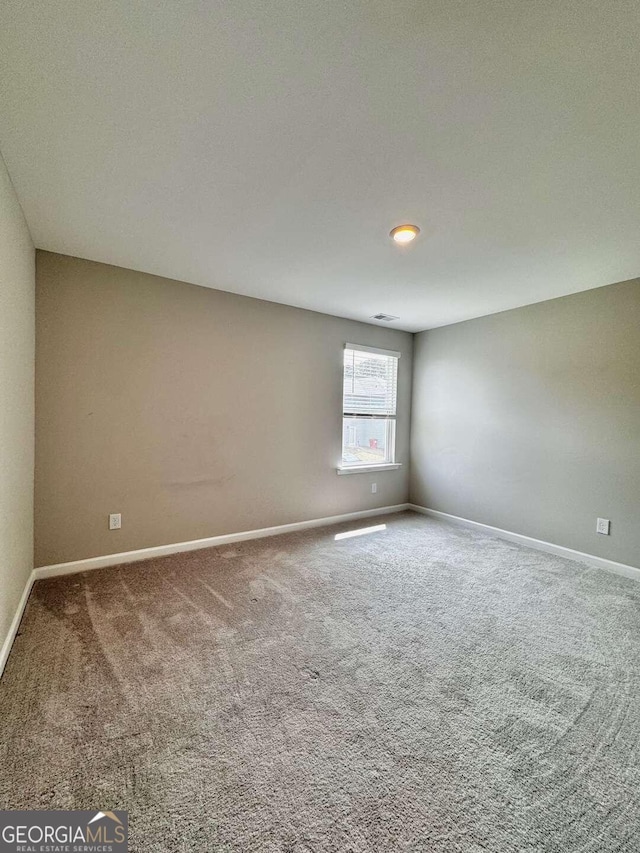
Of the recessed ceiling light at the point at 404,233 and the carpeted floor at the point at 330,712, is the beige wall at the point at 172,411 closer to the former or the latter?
the carpeted floor at the point at 330,712

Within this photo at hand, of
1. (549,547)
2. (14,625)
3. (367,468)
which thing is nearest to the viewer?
(14,625)

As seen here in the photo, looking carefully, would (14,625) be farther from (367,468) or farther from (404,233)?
(367,468)

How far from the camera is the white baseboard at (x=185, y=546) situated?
108 inches

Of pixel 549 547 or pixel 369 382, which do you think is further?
pixel 369 382

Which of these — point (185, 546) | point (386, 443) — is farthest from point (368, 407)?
point (185, 546)

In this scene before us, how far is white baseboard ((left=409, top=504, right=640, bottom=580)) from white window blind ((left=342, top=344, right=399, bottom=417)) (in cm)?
154

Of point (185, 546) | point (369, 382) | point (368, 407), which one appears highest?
point (369, 382)

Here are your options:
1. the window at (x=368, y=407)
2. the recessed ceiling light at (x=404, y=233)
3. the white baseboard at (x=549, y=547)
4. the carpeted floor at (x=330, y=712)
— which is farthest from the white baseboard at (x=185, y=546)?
the recessed ceiling light at (x=404, y=233)

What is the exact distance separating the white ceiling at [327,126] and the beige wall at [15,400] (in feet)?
0.84

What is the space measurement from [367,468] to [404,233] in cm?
286

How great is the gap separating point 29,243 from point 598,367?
180 inches

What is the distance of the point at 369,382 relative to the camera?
4562mm

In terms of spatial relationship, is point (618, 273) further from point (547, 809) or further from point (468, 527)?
point (547, 809)

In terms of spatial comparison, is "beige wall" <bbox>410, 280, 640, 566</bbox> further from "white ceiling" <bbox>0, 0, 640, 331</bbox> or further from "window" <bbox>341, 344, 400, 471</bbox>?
"white ceiling" <bbox>0, 0, 640, 331</bbox>
